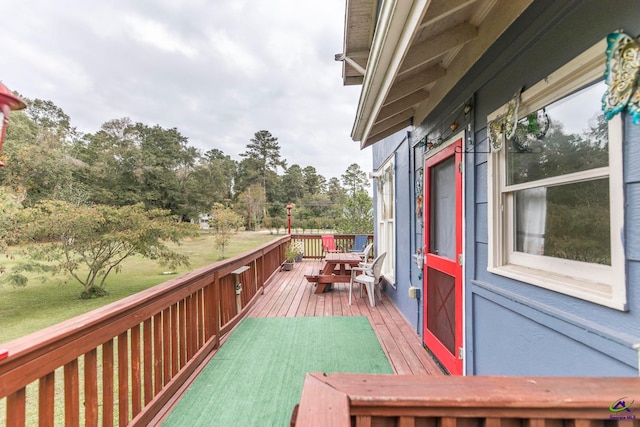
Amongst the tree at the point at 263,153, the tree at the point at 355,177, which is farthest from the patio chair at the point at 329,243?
the tree at the point at 263,153

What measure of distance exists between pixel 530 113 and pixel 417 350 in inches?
93.0

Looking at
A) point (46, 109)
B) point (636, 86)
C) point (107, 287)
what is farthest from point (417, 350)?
point (46, 109)

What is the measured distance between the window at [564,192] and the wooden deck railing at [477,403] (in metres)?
0.49

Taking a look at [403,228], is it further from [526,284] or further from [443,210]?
[526,284]

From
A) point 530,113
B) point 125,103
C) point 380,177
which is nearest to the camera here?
→ point 530,113

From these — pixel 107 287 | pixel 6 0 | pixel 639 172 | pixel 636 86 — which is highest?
pixel 6 0

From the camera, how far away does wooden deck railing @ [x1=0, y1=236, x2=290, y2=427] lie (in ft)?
3.51

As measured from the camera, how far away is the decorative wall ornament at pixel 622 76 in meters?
0.86

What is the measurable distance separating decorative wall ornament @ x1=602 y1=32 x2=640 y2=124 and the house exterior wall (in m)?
0.04

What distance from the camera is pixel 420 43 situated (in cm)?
173

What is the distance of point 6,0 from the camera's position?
24.8 ft

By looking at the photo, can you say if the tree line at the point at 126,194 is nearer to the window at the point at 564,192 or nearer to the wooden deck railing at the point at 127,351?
the wooden deck railing at the point at 127,351

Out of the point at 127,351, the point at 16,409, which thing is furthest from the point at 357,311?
the point at 16,409

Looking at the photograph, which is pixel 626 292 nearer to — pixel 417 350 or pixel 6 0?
pixel 417 350
